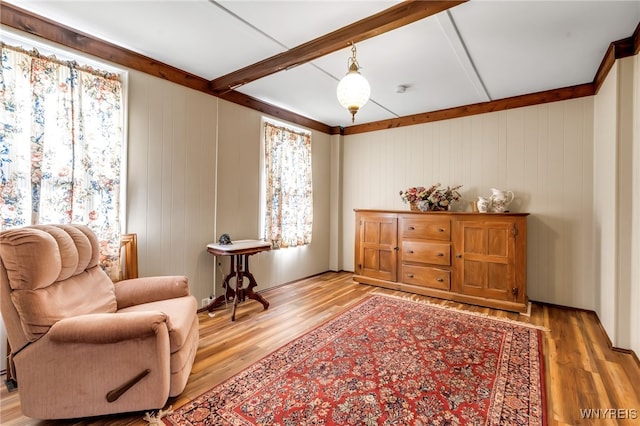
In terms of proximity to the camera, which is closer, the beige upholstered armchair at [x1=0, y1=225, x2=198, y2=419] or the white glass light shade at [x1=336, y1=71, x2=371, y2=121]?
the beige upholstered armchair at [x1=0, y1=225, x2=198, y2=419]

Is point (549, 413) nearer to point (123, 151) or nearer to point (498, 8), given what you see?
point (498, 8)

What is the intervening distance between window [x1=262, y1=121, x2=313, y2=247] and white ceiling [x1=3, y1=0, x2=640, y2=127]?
89cm

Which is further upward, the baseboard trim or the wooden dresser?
the wooden dresser

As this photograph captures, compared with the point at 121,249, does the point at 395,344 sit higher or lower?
lower

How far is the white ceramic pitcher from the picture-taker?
363cm

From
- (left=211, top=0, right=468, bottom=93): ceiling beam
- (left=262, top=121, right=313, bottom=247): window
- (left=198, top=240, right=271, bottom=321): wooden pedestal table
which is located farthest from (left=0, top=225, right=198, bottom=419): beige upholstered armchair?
(left=262, top=121, right=313, bottom=247): window

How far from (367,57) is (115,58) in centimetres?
227

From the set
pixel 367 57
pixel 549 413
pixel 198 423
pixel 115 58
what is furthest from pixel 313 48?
pixel 549 413

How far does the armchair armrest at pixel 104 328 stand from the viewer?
60.9 inches

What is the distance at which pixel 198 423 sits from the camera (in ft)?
5.32

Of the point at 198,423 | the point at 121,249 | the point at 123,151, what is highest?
the point at 123,151

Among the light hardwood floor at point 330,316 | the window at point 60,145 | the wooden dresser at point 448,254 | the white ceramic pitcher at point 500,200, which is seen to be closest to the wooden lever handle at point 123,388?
the light hardwood floor at point 330,316

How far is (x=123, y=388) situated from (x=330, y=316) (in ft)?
6.57

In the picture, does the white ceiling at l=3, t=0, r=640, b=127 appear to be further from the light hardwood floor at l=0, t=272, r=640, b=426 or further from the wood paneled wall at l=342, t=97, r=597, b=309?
the light hardwood floor at l=0, t=272, r=640, b=426
